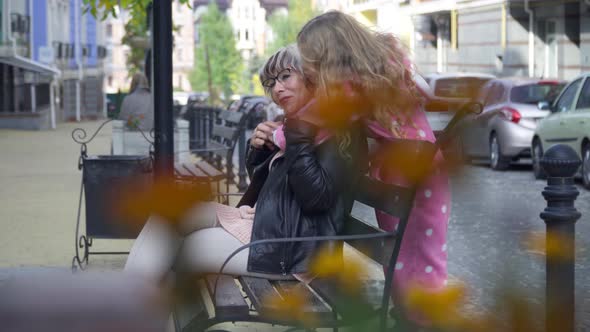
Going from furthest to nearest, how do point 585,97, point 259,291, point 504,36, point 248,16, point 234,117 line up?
point 248,16 < point 504,36 < point 585,97 < point 234,117 < point 259,291

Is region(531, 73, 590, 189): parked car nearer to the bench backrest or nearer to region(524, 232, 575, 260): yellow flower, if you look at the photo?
the bench backrest

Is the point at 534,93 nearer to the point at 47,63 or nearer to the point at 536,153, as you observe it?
the point at 536,153

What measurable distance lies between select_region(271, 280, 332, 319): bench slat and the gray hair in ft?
2.41

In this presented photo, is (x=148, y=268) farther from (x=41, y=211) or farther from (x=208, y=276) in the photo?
(x=41, y=211)

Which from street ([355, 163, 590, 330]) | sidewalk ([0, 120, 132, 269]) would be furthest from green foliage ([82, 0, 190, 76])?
street ([355, 163, 590, 330])

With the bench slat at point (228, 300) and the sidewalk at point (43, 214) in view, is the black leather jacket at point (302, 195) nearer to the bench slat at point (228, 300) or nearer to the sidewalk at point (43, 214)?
the bench slat at point (228, 300)

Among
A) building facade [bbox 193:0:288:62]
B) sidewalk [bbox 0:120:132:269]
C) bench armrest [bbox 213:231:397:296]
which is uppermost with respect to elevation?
building facade [bbox 193:0:288:62]

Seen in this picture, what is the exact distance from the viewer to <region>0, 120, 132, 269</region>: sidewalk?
28.9ft

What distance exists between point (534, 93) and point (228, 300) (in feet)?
54.2

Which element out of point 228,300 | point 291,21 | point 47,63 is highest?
point 291,21

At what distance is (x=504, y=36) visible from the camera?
131 feet

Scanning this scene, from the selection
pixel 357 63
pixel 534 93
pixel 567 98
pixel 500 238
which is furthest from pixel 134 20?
pixel 357 63

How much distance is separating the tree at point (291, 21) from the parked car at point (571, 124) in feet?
259

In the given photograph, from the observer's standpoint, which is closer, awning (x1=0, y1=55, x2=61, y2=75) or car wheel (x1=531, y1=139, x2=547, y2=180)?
car wheel (x1=531, y1=139, x2=547, y2=180)
